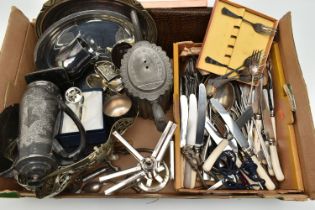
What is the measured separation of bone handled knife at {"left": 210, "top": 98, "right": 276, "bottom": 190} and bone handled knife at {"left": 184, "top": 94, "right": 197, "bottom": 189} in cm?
5

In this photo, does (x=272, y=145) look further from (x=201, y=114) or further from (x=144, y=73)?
(x=144, y=73)

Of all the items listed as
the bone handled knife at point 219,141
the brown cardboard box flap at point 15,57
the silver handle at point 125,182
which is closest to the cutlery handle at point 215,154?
the bone handled knife at point 219,141

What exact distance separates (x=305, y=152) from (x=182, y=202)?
9.2 inches

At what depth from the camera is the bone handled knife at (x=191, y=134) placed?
64 centimetres

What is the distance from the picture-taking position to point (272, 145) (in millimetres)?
679

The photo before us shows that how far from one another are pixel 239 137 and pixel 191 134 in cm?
9

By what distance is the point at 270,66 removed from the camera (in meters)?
0.74

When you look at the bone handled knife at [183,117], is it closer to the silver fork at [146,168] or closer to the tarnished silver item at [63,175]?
the silver fork at [146,168]

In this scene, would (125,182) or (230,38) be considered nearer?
(125,182)

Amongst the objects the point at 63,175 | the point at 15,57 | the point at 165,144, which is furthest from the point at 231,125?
the point at 15,57

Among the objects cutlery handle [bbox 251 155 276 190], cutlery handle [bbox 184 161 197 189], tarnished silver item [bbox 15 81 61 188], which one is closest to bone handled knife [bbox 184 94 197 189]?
cutlery handle [bbox 184 161 197 189]

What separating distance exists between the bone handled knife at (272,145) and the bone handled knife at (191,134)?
0.14m

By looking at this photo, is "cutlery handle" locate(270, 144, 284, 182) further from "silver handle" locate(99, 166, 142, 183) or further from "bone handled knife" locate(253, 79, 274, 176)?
"silver handle" locate(99, 166, 142, 183)

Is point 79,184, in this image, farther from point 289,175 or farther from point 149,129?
point 289,175
